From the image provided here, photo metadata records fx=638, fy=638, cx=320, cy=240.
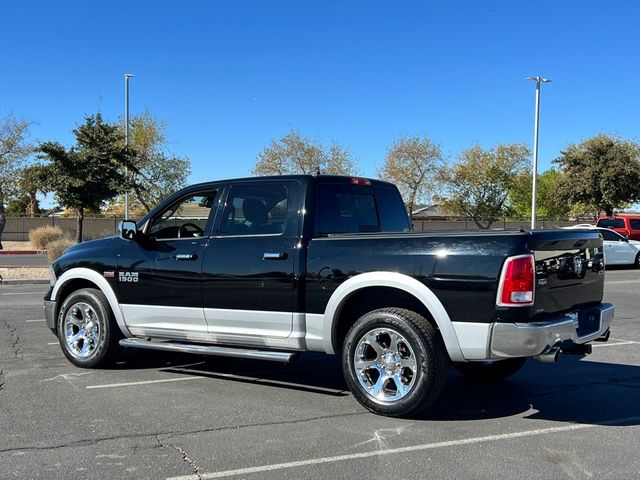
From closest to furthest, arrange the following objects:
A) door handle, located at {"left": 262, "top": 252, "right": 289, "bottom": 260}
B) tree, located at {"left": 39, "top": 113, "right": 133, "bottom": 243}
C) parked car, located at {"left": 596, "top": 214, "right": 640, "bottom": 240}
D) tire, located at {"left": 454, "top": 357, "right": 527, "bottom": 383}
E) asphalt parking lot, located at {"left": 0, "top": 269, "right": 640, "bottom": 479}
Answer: asphalt parking lot, located at {"left": 0, "top": 269, "right": 640, "bottom": 479}, door handle, located at {"left": 262, "top": 252, "right": 289, "bottom": 260}, tire, located at {"left": 454, "top": 357, "right": 527, "bottom": 383}, tree, located at {"left": 39, "top": 113, "right": 133, "bottom": 243}, parked car, located at {"left": 596, "top": 214, "right": 640, "bottom": 240}

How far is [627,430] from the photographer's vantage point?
499cm

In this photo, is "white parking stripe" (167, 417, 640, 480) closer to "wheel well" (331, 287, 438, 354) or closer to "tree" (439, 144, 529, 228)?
"wheel well" (331, 287, 438, 354)

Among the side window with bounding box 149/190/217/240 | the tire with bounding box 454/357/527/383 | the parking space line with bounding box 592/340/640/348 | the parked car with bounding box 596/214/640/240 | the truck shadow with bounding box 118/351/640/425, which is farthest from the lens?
the parked car with bounding box 596/214/640/240

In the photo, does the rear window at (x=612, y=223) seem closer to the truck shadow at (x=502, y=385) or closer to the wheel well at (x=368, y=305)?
the truck shadow at (x=502, y=385)

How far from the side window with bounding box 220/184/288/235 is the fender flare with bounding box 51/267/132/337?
60.2 inches

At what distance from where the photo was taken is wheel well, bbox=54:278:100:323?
283 inches

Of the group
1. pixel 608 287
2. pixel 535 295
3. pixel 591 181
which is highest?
pixel 591 181

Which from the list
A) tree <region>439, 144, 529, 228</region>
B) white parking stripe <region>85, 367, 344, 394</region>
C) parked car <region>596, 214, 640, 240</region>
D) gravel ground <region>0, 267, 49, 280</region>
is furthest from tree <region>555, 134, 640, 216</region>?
white parking stripe <region>85, 367, 344, 394</region>

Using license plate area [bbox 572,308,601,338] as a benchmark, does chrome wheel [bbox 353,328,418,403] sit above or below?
below

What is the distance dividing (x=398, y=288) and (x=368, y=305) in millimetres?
545

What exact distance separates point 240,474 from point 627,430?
10.0ft

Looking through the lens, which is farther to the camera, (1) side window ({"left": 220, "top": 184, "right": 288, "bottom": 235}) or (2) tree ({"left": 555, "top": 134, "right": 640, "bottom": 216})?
(2) tree ({"left": 555, "top": 134, "right": 640, "bottom": 216})

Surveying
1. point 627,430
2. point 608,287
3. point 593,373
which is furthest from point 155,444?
point 608,287

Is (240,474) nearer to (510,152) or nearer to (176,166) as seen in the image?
(176,166)
